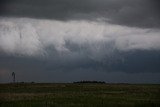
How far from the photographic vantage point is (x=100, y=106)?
39.3 m

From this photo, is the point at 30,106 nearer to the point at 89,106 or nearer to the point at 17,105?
the point at 17,105

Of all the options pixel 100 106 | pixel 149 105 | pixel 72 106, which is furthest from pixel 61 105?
pixel 149 105

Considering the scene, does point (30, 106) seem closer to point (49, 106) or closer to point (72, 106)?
point (49, 106)

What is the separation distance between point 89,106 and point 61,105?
137 inches

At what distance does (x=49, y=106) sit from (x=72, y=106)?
256cm

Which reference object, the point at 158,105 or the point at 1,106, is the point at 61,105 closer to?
the point at 1,106

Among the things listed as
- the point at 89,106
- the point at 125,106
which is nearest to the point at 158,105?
the point at 125,106

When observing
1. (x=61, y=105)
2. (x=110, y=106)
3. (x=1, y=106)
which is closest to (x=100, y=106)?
(x=110, y=106)

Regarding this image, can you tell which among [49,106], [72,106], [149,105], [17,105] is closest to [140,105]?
[149,105]

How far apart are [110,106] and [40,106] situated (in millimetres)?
7742

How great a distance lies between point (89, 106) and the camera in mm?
38938

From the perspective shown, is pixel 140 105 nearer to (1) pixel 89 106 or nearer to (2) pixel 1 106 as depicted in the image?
(1) pixel 89 106

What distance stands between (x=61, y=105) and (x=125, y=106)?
7.25 m

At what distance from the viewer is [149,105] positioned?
38750 mm
